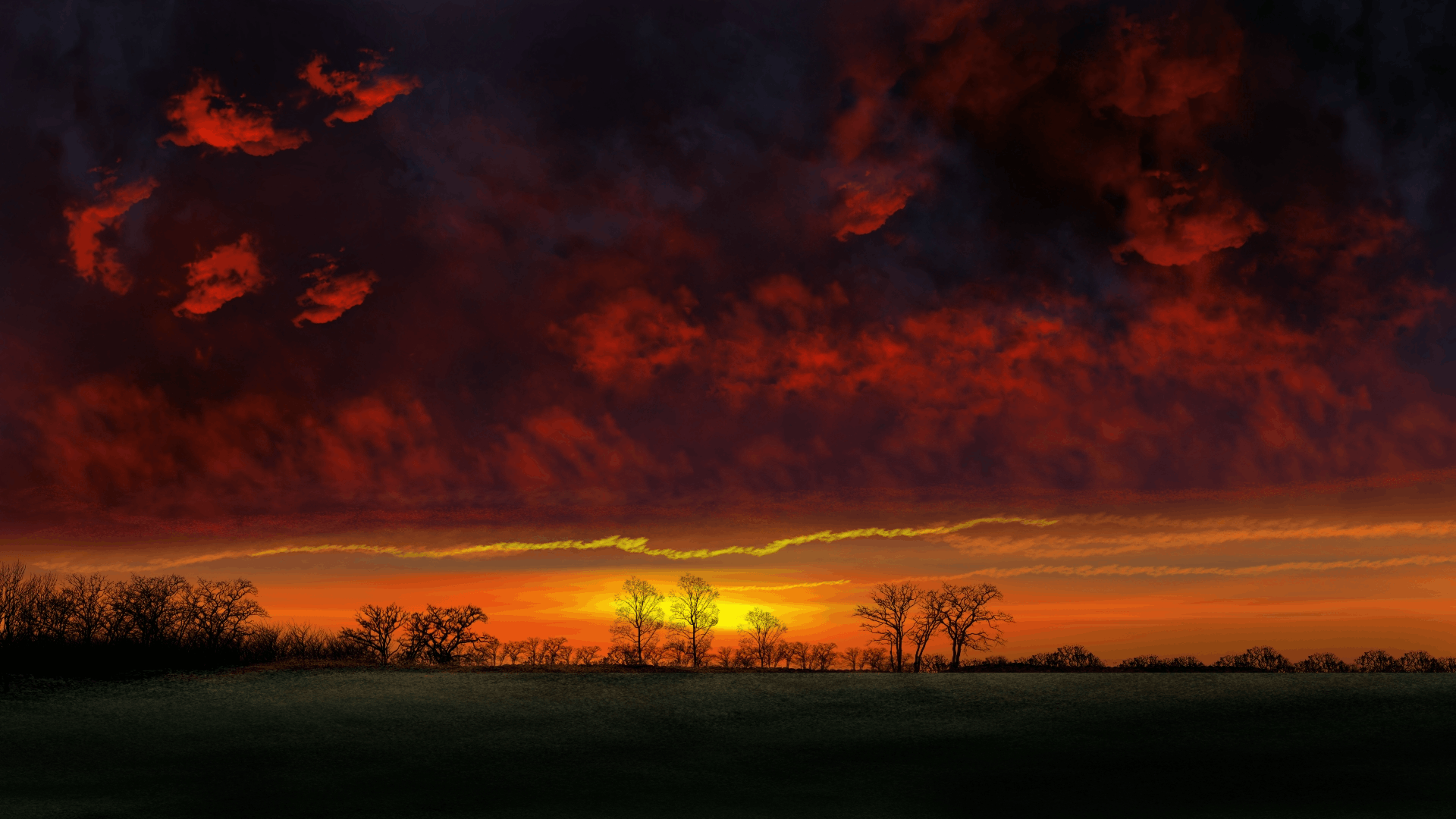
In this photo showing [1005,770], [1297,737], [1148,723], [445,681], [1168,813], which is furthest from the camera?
[445,681]

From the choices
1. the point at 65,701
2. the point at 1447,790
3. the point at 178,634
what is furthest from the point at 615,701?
the point at 178,634

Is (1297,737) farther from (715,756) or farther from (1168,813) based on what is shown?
(715,756)

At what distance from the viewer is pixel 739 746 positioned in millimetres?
30375

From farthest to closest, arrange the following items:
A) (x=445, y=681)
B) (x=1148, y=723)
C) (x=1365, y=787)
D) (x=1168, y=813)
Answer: (x=445, y=681)
(x=1148, y=723)
(x=1365, y=787)
(x=1168, y=813)

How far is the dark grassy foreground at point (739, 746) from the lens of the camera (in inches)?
942

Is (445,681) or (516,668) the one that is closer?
(445,681)

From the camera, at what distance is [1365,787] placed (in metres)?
24.9

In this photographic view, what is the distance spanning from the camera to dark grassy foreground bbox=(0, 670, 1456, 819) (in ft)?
78.5

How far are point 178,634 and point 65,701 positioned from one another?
41172 millimetres

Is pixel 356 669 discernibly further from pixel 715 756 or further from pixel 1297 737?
pixel 1297 737

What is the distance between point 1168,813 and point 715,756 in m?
12.9

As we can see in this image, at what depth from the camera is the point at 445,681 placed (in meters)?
42.0

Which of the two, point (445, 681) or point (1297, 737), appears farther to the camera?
point (445, 681)

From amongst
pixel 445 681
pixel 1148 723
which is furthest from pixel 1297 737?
pixel 445 681
